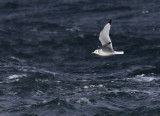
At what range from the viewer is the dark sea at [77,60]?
1954 inches

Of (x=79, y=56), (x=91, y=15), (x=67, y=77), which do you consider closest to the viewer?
(x=67, y=77)

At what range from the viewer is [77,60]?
201 feet

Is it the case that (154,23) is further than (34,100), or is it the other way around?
(154,23)

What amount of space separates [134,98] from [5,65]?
14.4 metres

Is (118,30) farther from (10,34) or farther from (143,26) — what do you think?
(10,34)

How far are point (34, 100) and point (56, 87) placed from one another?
3.26 m

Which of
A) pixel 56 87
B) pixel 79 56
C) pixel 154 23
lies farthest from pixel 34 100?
pixel 154 23

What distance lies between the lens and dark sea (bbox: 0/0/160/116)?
4962cm

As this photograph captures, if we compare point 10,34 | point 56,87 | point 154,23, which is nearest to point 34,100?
point 56,87

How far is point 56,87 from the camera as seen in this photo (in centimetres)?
5312

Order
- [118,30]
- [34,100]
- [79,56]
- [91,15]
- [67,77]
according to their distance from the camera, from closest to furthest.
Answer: [34,100] < [67,77] < [79,56] < [118,30] < [91,15]

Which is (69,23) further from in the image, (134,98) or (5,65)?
(134,98)

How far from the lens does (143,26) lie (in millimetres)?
71250

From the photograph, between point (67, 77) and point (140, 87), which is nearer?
point (140, 87)
